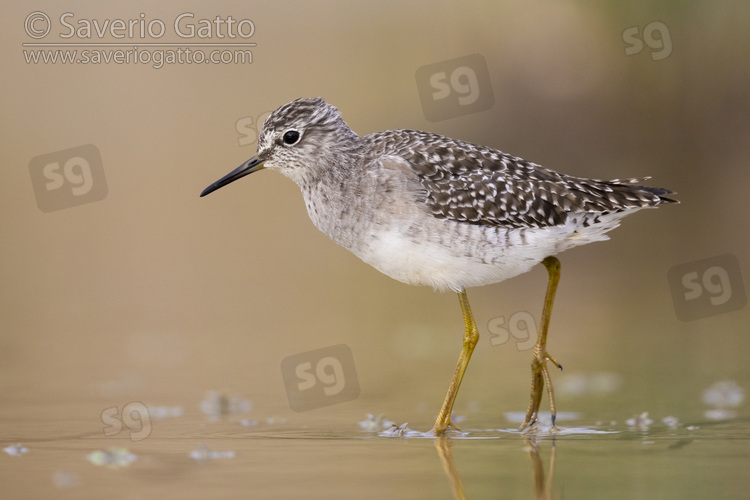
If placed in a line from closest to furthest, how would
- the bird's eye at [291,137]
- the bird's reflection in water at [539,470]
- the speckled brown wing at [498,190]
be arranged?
the bird's reflection in water at [539,470], the speckled brown wing at [498,190], the bird's eye at [291,137]

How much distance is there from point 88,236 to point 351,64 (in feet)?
20.1

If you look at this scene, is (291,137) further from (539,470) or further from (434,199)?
(539,470)

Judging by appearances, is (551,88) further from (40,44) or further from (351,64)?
(40,44)

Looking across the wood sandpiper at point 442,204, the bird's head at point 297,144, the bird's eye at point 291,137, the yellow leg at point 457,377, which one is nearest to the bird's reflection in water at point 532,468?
the yellow leg at point 457,377

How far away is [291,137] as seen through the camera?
8727 millimetres

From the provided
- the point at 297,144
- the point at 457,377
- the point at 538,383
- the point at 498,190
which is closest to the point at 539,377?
the point at 538,383

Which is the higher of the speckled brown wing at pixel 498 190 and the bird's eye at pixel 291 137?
the bird's eye at pixel 291 137

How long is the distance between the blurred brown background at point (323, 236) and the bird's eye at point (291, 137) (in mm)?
2411

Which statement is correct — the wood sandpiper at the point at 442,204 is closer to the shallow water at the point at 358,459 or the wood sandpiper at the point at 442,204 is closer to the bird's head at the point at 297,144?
the bird's head at the point at 297,144

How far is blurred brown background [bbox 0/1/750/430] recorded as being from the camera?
439 inches

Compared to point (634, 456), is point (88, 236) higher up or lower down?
higher up

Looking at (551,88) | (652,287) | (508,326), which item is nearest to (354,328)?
(508,326)

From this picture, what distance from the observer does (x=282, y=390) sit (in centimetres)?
965

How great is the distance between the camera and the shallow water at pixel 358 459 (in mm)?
5961
